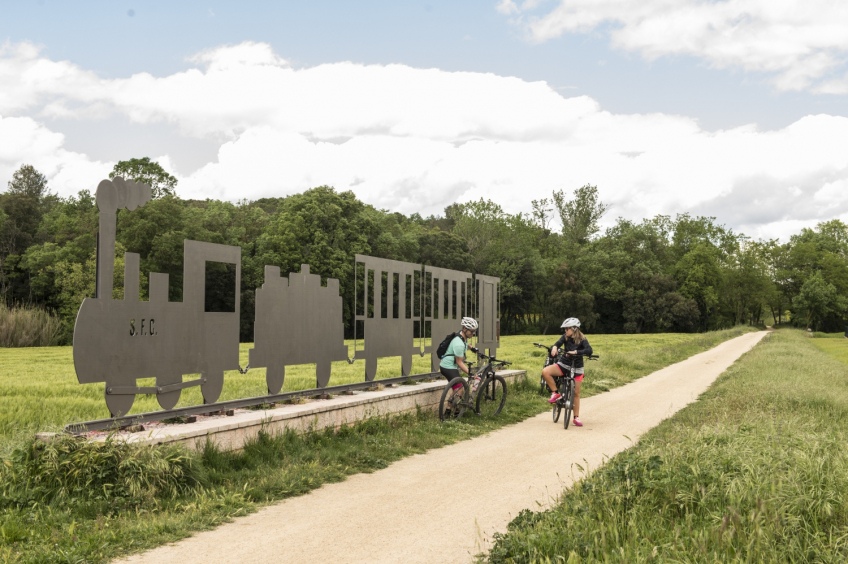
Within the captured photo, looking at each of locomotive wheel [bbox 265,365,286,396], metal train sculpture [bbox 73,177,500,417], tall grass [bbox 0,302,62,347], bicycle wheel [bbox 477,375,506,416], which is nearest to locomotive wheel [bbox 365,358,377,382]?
metal train sculpture [bbox 73,177,500,417]

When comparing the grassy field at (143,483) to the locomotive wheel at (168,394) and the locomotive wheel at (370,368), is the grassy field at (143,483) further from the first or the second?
the locomotive wheel at (370,368)

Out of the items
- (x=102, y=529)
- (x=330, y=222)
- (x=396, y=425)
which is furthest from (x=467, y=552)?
(x=330, y=222)

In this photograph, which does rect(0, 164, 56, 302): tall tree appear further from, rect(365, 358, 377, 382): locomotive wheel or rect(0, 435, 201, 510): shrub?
rect(0, 435, 201, 510): shrub

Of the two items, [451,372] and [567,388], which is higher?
→ [451,372]

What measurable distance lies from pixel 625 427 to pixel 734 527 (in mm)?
8085

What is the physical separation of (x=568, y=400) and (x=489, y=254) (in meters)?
70.4

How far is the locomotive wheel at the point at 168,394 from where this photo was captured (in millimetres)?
9594

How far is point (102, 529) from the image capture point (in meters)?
6.52

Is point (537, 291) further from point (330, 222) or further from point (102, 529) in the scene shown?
point (102, 529)

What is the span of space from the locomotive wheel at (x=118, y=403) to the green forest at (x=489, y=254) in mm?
18765

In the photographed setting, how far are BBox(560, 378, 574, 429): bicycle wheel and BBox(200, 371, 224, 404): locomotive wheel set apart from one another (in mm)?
5704

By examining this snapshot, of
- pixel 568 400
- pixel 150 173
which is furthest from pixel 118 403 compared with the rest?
pixel 150 173

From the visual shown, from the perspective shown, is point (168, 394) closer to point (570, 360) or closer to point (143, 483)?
point (143, 483)

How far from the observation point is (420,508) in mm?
7699
